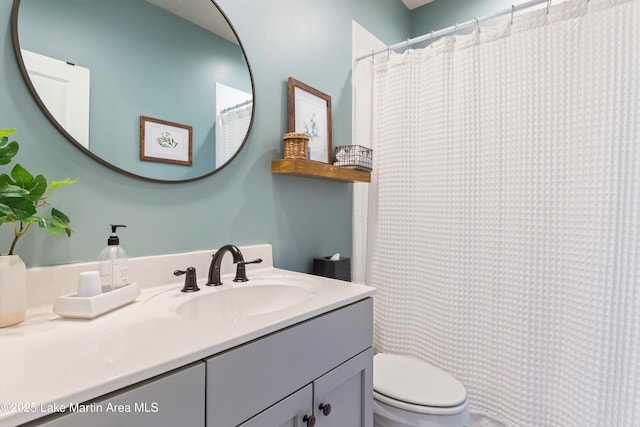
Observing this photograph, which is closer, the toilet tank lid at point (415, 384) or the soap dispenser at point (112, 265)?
the soap dispenser at point (112, 265)

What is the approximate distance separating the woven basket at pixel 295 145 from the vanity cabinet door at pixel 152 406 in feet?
3.11

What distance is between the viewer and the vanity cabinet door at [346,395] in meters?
0.83

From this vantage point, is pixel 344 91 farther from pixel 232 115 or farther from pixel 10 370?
pixel 10 370

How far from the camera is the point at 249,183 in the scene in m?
1.31

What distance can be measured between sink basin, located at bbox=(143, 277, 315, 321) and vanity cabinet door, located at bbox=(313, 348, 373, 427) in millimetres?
226

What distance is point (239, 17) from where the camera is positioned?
127 centimetres

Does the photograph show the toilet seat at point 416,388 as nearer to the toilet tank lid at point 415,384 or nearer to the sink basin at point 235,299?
the toilet tank lid at point 415,384

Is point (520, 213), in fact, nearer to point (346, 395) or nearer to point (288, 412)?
point (346, 395)

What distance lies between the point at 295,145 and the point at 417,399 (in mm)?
1100

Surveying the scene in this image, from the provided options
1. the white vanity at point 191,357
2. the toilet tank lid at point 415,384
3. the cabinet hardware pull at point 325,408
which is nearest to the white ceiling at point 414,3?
the white vanity at point 191,357

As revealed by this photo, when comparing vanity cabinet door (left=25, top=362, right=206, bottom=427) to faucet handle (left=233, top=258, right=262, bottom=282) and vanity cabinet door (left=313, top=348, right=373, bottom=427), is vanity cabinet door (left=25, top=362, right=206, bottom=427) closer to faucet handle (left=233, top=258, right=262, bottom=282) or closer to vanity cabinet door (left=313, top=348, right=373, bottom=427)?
vanity cabinet door (left=313, top=348, right=373, bottom=427)

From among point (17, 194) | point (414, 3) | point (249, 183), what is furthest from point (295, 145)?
point (414, 3)

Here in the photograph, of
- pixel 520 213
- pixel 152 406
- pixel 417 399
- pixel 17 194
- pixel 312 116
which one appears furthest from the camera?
pixel 312 116

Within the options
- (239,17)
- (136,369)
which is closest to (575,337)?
(136,369)
